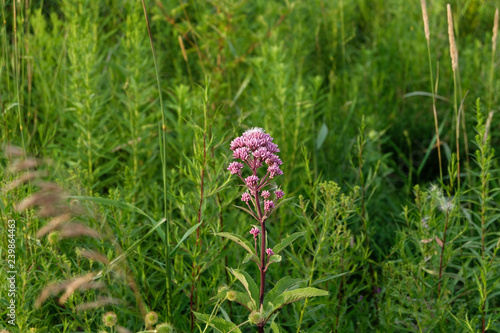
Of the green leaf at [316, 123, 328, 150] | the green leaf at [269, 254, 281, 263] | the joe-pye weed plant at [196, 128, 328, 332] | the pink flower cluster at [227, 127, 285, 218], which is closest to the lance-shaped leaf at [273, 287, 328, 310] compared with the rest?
the joe-pye weed plant at [196, 128, 328, 332]

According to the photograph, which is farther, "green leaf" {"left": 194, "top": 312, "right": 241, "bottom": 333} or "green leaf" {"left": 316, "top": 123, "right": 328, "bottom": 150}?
"green leaf" {"left": 316, "top": 123, "right": 328, "bottom": 150}

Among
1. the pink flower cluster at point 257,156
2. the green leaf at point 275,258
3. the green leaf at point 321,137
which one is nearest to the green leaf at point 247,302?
the green leaf at point 275,258

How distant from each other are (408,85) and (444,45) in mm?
540

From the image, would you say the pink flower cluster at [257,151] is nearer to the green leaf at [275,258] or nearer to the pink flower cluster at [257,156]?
the pink flower cluster at [257,156]

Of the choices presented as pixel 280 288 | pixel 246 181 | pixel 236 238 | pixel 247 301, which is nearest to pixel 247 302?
pixel 247 301

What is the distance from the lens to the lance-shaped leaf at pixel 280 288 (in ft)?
4.77

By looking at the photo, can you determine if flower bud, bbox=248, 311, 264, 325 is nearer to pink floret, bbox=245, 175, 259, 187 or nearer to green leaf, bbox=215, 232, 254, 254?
green leaf, bbox=215, 232, 254, 254

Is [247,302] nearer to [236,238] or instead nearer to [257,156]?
[236,238]

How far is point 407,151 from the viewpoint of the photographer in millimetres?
3311

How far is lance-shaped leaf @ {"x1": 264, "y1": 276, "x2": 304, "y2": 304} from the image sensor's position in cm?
145

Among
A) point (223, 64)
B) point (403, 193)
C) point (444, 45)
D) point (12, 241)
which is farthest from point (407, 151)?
point (12, 241)

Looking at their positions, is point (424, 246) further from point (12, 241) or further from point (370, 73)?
point (370, 73)

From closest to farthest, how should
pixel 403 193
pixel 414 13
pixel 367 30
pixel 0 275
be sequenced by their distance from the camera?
pixel 0 275
pixel 403 193
pixel 414 13
pixel 367 30

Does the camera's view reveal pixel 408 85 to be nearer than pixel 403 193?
No
